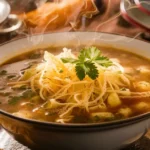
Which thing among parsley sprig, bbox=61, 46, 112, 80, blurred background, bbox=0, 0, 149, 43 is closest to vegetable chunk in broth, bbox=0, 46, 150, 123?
parsley sprig, bbox=61, 46, 112, 80

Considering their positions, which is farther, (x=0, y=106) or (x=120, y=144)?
(x=0, y=106)

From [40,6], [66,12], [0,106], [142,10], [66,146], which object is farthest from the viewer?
[40,6]

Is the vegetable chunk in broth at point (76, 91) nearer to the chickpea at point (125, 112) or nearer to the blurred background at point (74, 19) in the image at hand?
the chickpea at point (125, 112)

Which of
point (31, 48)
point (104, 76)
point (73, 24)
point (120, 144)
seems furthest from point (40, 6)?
point (120, 144)

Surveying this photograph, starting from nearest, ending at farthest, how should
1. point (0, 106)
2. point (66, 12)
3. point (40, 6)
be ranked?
point (0, 106) → point (66, 12) → point (40, 6)

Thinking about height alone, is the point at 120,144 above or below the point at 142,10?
below

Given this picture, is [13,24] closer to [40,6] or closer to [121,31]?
[40,6]

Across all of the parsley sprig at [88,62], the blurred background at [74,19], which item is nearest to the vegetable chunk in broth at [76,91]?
the parsley sprig at [88,62]
